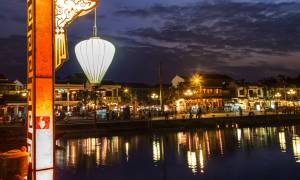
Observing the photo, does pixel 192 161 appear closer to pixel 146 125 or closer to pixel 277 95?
pixel 146 125

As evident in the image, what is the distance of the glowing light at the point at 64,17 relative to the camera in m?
5.81

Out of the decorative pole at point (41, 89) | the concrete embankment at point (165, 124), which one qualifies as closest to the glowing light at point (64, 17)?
the decorative pole at point (41, 89)

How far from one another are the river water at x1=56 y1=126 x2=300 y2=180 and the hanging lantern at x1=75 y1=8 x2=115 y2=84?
906cm

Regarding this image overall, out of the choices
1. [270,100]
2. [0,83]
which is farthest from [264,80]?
[0,83]

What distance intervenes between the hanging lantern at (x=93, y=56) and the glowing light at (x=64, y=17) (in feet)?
2.93

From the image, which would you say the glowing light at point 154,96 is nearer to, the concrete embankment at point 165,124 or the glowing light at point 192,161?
the concrete embankment at point 165,124

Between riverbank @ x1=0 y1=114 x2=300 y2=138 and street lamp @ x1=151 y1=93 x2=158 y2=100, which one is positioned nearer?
riverbank @ x1=0 y1=114 x2=300 y2=138

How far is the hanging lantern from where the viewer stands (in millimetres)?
6812

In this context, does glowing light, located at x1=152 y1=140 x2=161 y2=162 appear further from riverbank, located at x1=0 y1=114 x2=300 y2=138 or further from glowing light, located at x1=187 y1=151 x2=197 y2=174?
riverbank, located at x1=0 y1=114 x2=300 y2=138

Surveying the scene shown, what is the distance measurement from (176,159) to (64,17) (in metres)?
14.9

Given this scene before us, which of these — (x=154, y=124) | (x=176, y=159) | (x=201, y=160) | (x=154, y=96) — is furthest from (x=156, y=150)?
(x=154, y=96)

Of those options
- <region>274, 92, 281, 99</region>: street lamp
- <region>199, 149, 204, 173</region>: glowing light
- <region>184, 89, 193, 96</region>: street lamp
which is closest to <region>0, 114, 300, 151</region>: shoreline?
<region>199, 149, 204, 173</region>: glowing light

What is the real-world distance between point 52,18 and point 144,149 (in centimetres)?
1896

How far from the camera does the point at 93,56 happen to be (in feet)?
22.3
